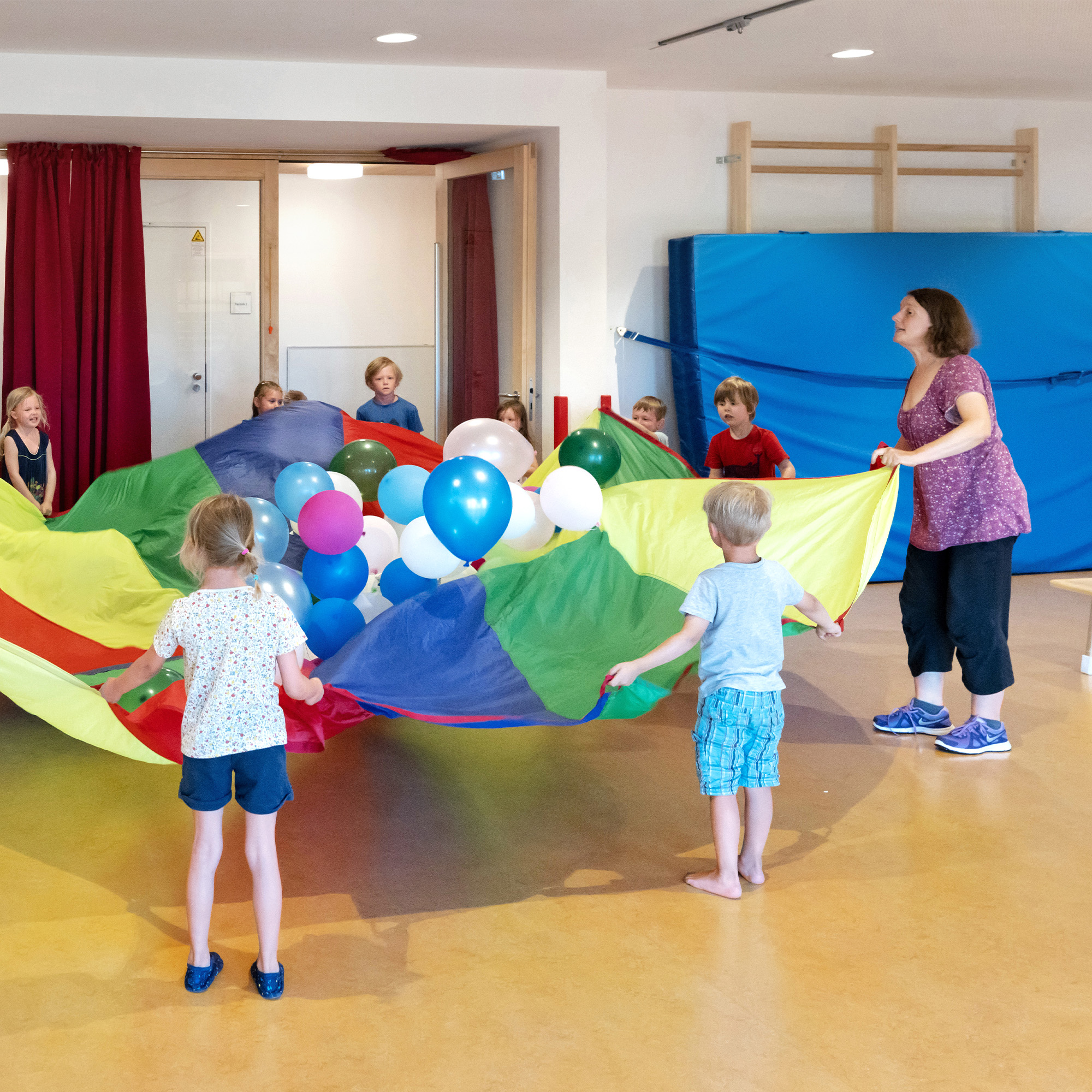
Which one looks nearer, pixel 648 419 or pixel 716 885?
pixel 716 885

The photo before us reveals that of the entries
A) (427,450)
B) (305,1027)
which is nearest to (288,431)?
(427,450)

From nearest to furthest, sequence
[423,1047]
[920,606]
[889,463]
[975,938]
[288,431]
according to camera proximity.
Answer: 1. [423,1047]
2. [975,938]
3. [889,463]
4. [920,606]
5. [288,431]

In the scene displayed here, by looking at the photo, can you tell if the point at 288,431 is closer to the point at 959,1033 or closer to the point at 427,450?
the point at 427,450

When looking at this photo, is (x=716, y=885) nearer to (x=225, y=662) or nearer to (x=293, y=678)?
(x=293, y=678)

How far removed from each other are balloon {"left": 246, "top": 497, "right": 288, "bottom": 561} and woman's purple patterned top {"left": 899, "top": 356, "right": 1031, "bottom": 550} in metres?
1.74

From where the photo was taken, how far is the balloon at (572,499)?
3160 mm

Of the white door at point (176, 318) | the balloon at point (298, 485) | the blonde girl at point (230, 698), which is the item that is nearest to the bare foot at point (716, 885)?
the blonde girl at point (230, 698)

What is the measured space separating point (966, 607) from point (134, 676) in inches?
87.3

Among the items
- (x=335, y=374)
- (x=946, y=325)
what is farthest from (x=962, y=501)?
(x=335, y=374)

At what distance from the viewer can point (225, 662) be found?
2.00 m

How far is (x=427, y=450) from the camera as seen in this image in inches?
170

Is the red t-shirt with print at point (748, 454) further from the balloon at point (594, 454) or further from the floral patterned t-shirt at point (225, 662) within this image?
the floral patterned t-shirt at point (225, 662)

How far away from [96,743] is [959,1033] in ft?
5.45

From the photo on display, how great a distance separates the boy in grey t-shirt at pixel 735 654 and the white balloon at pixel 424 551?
774mm
